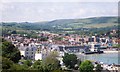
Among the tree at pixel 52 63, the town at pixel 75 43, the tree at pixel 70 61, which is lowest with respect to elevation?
the town at pixel 75 43

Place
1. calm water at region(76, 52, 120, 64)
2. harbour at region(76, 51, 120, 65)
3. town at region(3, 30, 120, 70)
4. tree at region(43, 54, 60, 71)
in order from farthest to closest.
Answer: town at region(3, 30, 120, 70) → calm water at region(76, 52, 120, 64) → harbour at region(76, 51, 120, 65) → tree at region(43, 54, 60, 71)

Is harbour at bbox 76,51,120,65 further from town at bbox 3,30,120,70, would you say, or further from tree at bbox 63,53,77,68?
tree at bbox 63,53,77,68

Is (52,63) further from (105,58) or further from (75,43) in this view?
(75,43)

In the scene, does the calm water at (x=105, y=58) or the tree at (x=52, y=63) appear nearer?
the tree at (x=52, y=63)

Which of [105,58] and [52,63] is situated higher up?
[52,63]

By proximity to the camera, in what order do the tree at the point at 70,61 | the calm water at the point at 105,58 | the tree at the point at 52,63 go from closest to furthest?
1. the tree at the point at 52,63
2. the tree at the point at 70,61
3. the calm water at the point at 105,58

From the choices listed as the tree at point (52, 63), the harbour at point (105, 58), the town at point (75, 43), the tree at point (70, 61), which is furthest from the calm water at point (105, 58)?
the tree at point (52, 63)

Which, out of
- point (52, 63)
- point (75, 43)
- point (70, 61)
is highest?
point (52, 63)

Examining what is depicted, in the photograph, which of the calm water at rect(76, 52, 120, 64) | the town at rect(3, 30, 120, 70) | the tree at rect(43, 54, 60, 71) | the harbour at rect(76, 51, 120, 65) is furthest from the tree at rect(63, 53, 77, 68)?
the town at rect(3, 30, 120, 70)

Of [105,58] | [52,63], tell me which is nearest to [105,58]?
[105,58]

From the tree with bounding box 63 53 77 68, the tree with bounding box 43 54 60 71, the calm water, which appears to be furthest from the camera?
the calm water

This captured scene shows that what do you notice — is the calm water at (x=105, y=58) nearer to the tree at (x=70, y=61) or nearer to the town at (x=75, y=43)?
the town at (x=75, y=43)

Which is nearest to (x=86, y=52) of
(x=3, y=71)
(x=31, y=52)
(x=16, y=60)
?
(x=31, y=52)
